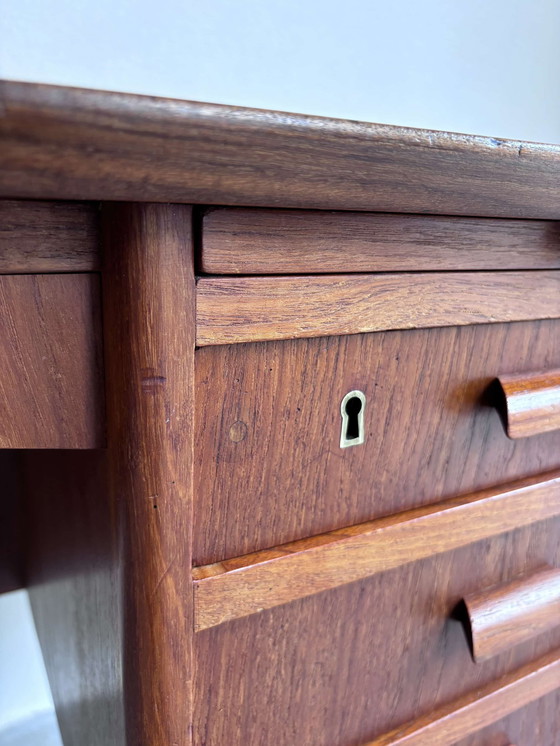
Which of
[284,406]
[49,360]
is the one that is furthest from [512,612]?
[49,360]

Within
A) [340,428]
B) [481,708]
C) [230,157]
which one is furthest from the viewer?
[481,708]

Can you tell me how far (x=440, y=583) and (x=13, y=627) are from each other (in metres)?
0.59

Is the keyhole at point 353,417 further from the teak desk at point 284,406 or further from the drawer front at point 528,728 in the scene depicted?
the drawer front at point 528,728

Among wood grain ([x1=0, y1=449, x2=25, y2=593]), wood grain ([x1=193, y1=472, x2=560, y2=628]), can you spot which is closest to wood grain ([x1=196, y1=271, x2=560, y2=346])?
wood grain ([x1=193, y1=472, x2=560, y2=628])

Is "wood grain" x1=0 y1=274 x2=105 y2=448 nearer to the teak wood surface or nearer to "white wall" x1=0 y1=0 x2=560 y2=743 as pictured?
the teak wood surface

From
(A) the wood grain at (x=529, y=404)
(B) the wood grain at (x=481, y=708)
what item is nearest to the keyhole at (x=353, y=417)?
(A) the wood grain at (x=529, y=404)

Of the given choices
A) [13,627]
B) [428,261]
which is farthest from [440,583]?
[13,627]

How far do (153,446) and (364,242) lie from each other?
0.47 ft

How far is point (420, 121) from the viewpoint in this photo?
0.88m

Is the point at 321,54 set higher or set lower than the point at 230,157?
higher

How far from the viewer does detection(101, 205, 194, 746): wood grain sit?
0.81 feet

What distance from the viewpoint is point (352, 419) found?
0.33 m

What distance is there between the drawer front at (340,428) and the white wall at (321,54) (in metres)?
0.49

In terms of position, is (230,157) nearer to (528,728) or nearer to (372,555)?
(372,555)
